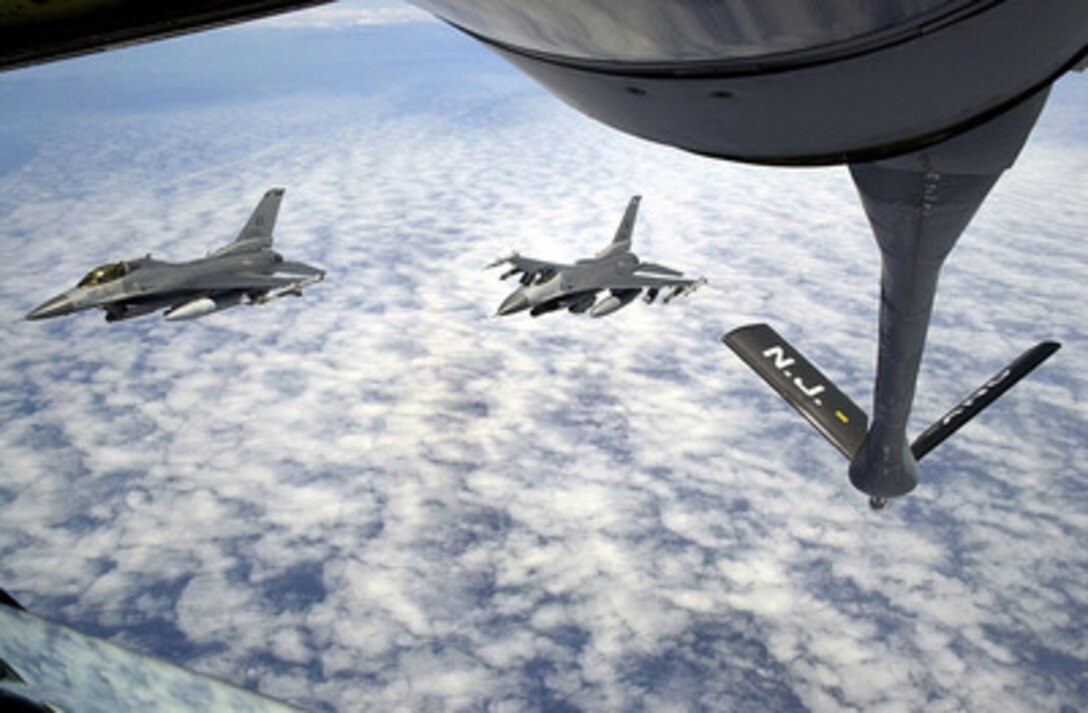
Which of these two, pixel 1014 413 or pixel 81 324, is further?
pixel 81 324

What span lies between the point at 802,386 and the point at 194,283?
19100mm

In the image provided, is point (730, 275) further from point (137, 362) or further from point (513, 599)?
point (137, 362)

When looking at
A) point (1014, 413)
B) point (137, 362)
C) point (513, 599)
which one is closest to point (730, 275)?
point (1014, 413)

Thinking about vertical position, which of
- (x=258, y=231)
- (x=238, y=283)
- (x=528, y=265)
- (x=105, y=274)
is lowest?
(x=528, y=265)

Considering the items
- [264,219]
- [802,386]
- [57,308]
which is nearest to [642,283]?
[264,219]

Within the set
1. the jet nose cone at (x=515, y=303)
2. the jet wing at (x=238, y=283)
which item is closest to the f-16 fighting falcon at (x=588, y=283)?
the jet nose cone at (x=515, y=303)

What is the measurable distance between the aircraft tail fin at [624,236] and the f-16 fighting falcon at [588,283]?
0.05m

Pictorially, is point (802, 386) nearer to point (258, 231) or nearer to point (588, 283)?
point (588, 283)

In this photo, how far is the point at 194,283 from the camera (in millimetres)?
22141

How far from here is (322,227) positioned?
329 feet

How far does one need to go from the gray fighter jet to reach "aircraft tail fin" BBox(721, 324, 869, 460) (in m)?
14.2

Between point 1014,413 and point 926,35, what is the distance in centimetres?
8900

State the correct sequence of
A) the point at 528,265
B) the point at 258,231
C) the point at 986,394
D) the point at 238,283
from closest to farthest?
the point at 986,394, the point at 238,283, the point at 258,231, the point at 528,265

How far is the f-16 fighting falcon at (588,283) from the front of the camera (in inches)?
933
